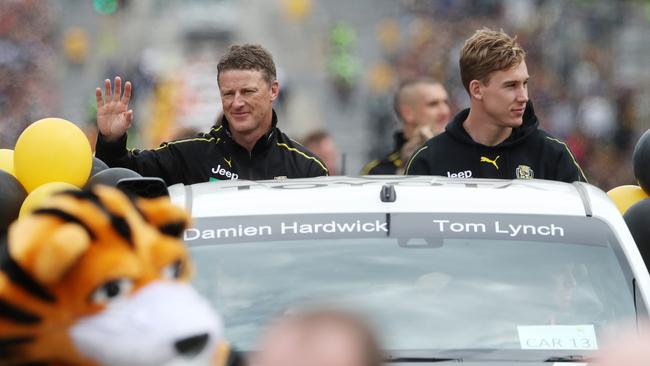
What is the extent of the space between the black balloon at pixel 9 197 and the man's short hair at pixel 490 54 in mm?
2181

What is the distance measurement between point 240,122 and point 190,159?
29 cm

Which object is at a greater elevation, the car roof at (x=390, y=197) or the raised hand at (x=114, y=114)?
the raised hand at (x=114, y=114)

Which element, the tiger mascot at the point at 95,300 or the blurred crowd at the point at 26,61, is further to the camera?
the blurred crowd at the point at 26,61

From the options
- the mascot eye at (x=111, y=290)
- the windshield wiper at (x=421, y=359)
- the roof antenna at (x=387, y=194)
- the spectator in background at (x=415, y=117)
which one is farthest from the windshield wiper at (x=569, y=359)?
the spectator in background at (x=415, y=117)

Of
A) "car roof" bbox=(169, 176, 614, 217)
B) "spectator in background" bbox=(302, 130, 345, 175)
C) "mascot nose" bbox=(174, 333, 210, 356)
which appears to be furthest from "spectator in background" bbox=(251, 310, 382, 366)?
"spectator in background" bbox=(302, 130, 345, 175)

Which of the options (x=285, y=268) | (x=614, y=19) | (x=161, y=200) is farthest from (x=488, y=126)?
(x=614, y=19)

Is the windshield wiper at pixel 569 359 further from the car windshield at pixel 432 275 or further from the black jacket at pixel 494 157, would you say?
the black jacket at pixel 494 157

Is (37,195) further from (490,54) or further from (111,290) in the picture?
(111,290)

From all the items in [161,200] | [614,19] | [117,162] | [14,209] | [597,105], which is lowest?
[161,200]

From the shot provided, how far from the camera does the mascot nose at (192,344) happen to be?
3.59 meters

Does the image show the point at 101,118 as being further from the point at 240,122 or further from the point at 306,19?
the point at 306,19

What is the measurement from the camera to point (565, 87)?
129 ft

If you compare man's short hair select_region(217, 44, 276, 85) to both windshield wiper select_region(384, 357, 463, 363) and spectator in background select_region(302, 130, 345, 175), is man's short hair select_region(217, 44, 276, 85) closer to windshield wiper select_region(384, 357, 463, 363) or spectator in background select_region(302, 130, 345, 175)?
windshield wiper select_region(384, 357, 463, 363)

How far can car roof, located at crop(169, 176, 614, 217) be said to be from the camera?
5.53 metres
